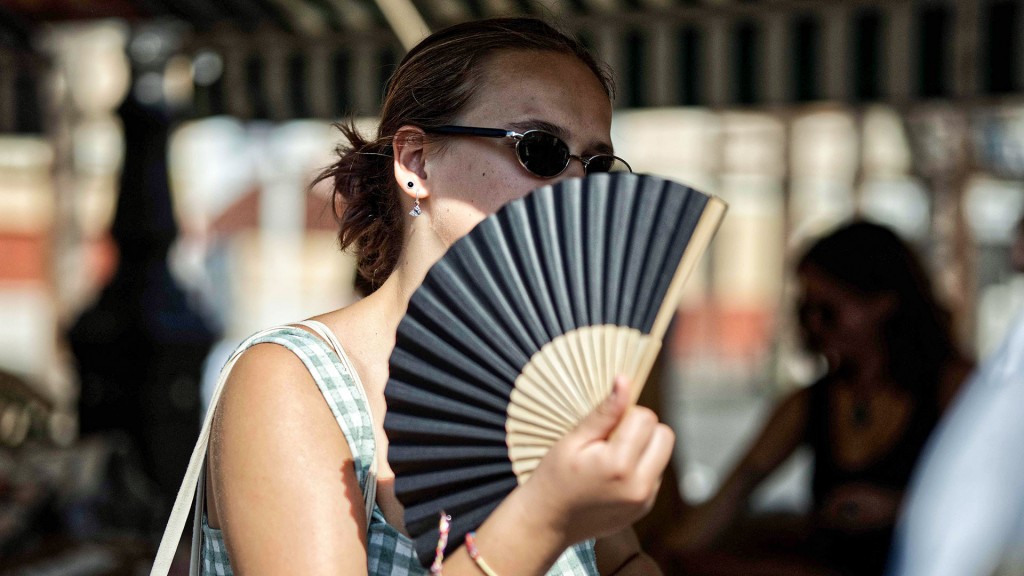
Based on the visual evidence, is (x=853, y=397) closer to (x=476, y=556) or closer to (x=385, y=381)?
(x=385, y=381)

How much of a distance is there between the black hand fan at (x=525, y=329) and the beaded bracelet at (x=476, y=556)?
0.02 metres

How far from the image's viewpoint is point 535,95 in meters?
1.35

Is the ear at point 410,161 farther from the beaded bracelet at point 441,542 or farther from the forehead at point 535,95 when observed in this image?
the beaded bracelet at point 441,542

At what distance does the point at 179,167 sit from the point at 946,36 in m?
3.33

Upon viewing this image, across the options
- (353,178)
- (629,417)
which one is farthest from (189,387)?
(629,417)

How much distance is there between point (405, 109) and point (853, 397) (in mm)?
2170

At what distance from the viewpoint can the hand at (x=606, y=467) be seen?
96cm

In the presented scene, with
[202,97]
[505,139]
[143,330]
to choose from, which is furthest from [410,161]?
[202,97]

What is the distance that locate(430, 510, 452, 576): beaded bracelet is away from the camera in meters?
1.07

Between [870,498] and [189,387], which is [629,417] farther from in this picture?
[189,387]

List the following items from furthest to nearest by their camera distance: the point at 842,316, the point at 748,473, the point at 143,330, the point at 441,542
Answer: the point at 143,330 → the point at 748,473 → the point at 842,316 → the point at 441,542

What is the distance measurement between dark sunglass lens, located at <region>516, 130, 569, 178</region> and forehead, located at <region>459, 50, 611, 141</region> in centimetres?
3

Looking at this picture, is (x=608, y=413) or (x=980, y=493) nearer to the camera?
(x=608, y=413)

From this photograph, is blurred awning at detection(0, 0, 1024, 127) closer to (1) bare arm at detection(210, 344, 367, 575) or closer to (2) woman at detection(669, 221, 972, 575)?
(2) woman at detection(669, 221, 972, 575)
